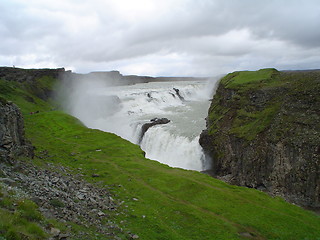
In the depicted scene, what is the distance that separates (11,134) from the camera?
25.4m

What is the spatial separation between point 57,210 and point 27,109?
256 feet

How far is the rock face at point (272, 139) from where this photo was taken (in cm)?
3438

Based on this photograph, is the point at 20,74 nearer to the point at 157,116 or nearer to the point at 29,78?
the point at 29,78

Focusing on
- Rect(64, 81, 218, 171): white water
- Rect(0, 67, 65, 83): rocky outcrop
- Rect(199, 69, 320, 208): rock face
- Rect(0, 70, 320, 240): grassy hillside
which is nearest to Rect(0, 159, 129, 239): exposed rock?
Rect(0, 70, 320, 240): grassy hillside

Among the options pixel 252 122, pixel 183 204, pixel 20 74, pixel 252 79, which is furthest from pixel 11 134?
pixel 20 74

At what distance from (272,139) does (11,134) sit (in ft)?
116

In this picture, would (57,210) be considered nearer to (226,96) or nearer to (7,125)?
(7,125)

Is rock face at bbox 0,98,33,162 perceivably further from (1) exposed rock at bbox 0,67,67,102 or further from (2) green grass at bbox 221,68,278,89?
(1) exposed rock at bbox 0,67,67,102

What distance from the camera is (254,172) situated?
40.3m

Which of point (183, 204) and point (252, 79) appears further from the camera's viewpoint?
point (252, 79)

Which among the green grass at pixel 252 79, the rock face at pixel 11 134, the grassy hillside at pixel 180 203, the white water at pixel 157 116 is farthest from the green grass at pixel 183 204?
the green grass at pixel 252 79

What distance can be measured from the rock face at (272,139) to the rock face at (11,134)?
32189 millimetres

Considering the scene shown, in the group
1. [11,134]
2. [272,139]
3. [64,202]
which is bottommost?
[272,139]

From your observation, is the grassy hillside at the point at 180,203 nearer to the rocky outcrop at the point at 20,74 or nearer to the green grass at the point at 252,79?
the green grass at the point at 252,79
